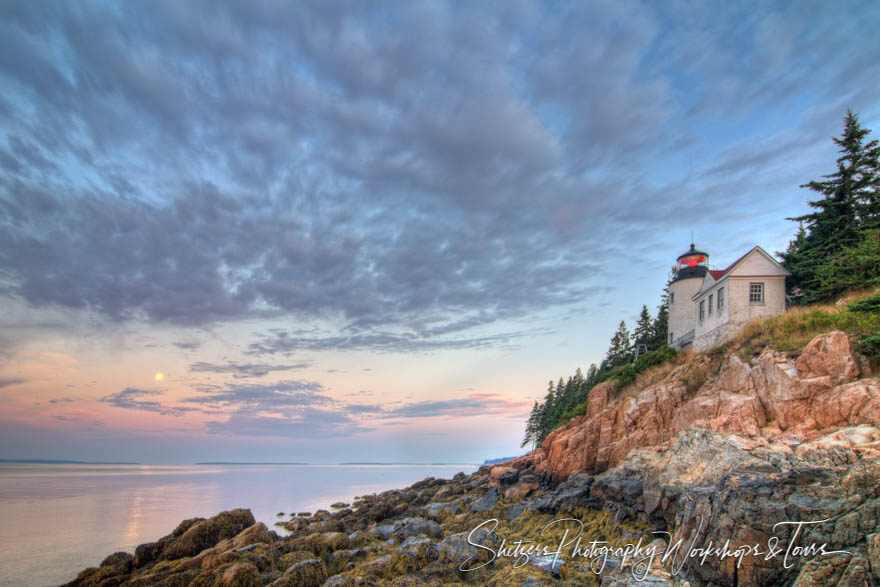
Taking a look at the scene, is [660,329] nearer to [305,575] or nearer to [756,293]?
[756,293]

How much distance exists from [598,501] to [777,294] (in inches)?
695

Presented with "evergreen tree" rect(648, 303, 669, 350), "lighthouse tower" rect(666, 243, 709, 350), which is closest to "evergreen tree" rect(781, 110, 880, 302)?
"lighthouse tower" rect(666, 243, 709, 350)

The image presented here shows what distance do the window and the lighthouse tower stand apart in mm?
6233

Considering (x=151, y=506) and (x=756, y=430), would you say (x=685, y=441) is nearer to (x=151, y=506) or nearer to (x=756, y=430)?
(x=756, y=430)

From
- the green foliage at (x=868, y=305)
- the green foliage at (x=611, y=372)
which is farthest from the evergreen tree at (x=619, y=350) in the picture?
the green foliage at (x=868, y=305)

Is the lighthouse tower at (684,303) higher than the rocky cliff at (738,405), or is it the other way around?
the lighthouse tower at (684,303)

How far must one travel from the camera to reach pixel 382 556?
695 inches

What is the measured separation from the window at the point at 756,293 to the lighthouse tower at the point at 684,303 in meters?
6.23

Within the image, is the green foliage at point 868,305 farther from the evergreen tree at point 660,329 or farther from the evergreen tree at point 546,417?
the evergreen tree at point 546,417

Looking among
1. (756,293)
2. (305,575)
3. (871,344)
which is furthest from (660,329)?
(305,575)

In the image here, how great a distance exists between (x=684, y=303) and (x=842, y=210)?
37.2ft

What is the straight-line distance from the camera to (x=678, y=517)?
50.2 ft

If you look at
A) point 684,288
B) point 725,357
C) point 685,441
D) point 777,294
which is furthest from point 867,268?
point 685,441

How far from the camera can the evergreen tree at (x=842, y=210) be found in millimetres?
25891
